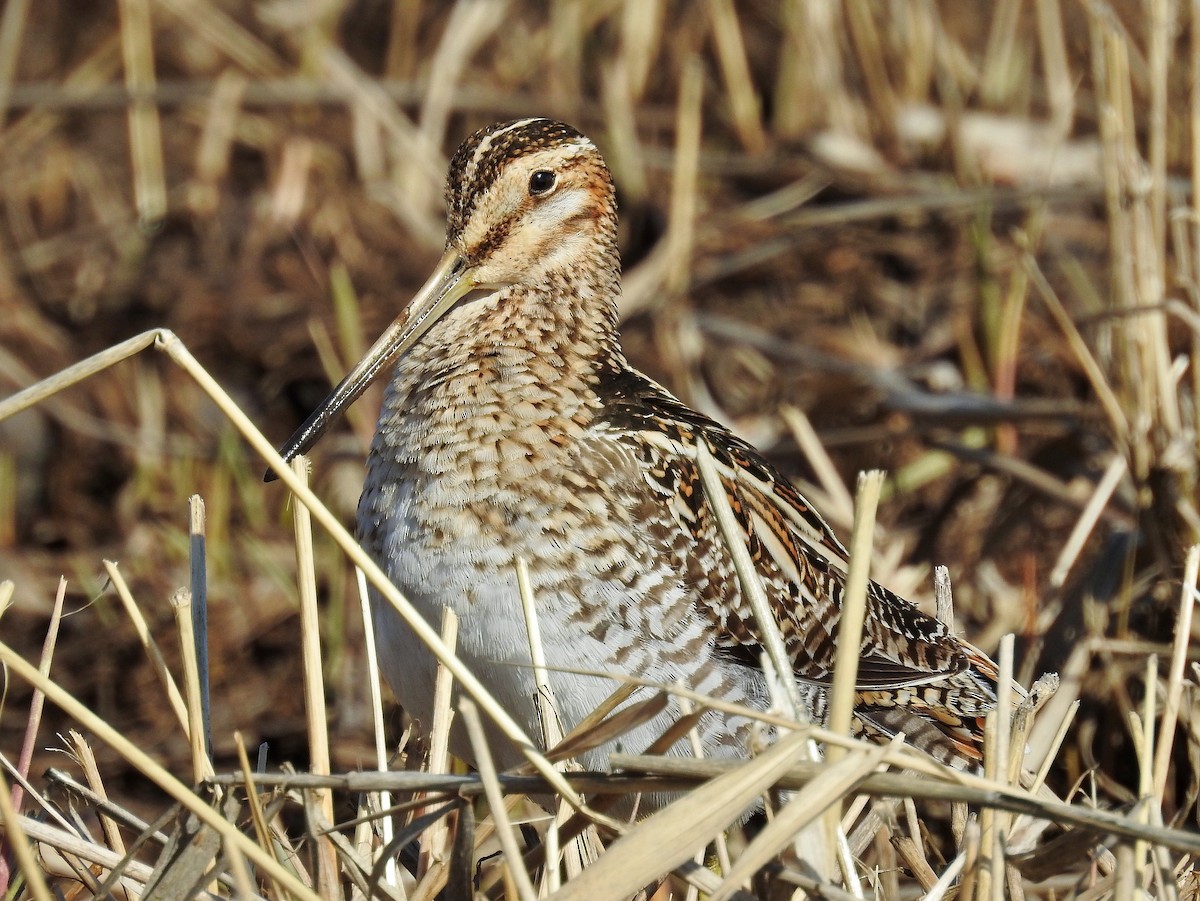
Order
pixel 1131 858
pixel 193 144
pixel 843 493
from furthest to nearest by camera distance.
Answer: pixel 193 144
pixel 843 493
pixel 1131 858

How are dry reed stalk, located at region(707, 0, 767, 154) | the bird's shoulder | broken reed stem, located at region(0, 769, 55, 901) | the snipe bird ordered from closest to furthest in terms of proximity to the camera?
broken reed stem, located at region(0, 769, 55, 901) < the snipe bird < the bird's shoulder < dry reed stalk, located at region(707, 0, 767, 154)

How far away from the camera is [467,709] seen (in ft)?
7.07

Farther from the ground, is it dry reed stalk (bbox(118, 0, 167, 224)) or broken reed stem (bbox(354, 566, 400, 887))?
dry reed stalk (bbox(118, 0, 167, 224))

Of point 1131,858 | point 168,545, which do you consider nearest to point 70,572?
point 168,545

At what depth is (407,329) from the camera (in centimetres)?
337

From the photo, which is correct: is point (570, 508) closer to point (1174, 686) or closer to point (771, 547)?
point (771, 547)

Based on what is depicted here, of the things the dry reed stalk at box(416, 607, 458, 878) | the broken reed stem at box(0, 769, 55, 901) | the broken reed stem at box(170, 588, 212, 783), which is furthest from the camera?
the dry reed stalk at box(416, 607, 458, 878)

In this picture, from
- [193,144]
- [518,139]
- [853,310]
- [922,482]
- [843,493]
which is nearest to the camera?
[518,139]

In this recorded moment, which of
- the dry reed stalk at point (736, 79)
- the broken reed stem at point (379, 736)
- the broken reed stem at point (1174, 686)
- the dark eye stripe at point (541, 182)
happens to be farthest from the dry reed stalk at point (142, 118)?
the broken reed stem at point (1174, 686)

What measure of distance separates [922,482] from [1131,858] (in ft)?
9.08

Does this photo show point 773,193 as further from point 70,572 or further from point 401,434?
point 401,434

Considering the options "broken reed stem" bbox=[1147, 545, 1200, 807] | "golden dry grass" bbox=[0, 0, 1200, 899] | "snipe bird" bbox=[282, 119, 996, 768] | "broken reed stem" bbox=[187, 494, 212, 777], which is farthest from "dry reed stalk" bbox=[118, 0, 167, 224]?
"broken reed stem" bbox=[1147, 545, 1200, 807]

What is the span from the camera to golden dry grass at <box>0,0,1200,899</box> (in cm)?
337

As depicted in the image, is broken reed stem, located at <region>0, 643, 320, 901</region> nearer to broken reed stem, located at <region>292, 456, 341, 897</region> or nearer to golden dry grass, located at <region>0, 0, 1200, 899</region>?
golden dry grass, located at <region>0, 0, 1200, 899</region>
